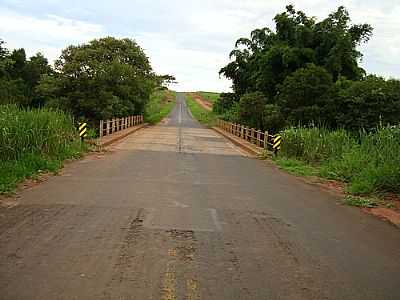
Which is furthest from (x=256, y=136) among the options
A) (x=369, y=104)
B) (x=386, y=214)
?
(x=386, y=214)

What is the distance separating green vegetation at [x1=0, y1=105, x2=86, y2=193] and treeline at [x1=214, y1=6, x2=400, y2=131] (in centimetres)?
1402

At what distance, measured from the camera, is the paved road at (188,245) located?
4.90 meters

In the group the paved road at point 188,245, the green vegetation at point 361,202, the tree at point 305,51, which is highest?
the tree at point 305,51

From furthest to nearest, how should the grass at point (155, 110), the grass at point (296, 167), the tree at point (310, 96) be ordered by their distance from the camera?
the grass at point (155, 110) → the tree at point (310, 96) → the grass at point (296, 167)

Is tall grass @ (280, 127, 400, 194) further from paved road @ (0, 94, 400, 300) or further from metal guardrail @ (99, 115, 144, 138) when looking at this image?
metal guardrail @ (99, 115, 144, 138)

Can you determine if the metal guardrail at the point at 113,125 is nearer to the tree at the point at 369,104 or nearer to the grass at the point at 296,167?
the grass at the point at 296,167

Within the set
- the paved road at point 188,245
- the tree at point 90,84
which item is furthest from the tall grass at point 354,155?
the tree at point 90,84

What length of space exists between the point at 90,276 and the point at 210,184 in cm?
747

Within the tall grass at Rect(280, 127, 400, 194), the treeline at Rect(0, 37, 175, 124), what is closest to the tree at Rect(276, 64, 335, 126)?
the tall grass at Rect(280, 127, 400, 194)

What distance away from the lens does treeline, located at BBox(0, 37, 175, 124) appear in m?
37.0

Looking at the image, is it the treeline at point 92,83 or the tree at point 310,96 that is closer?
the tree at point 310,96

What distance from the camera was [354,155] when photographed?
49.1ft

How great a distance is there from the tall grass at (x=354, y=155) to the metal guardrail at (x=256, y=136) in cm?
34

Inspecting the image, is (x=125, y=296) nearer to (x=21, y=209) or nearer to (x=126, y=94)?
(x=21, y=209)
